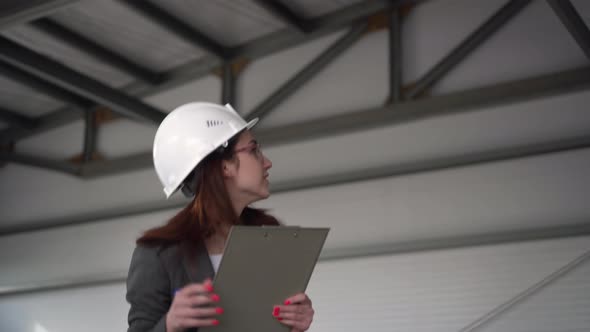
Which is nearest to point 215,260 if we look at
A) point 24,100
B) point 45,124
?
point 24,100

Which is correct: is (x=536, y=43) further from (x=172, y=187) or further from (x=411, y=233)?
(x=172, y=187)

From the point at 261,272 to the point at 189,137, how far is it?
0.65 metres

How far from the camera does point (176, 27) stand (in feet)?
27.4

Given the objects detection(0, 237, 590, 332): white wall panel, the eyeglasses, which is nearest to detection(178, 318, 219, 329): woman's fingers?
the eyeglasses

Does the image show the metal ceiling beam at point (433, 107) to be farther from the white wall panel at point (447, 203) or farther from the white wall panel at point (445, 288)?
the white wall panel at point (445, 288)

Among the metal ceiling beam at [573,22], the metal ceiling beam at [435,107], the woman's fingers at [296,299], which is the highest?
the metal ceiling beam at [573,22]

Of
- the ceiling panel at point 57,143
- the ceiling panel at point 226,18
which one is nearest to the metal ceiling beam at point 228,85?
the ceiling panel at point 226,18

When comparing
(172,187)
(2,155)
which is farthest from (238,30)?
(172,187)

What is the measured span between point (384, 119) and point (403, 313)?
2.06m

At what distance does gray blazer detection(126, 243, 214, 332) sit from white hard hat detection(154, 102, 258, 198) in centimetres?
32

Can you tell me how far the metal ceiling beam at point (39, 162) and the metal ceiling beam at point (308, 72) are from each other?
301 cm

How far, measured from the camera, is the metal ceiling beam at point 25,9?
6.04 meters

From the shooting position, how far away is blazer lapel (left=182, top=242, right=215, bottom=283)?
2545mm

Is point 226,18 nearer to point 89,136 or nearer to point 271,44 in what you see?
point 271,44
